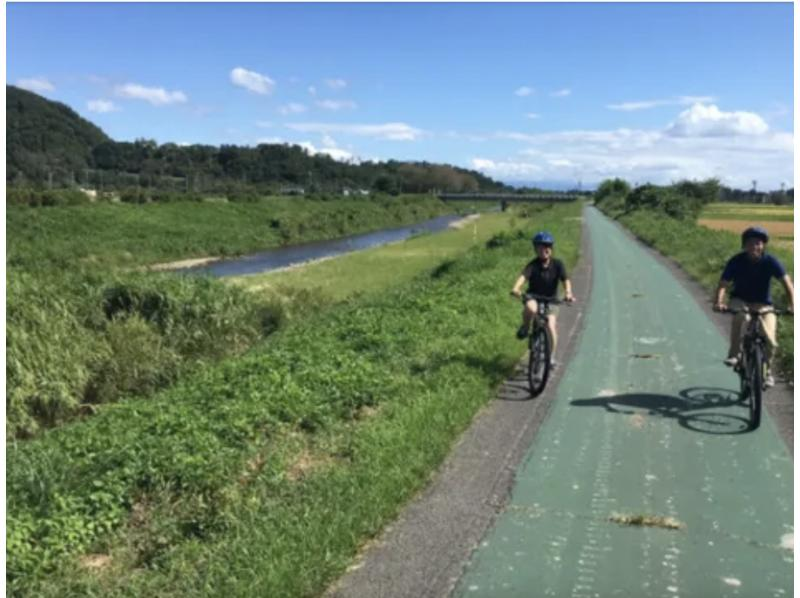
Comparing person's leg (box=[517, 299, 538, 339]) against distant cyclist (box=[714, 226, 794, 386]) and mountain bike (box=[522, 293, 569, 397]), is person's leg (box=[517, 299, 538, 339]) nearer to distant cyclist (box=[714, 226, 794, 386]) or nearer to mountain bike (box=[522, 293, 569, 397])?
mountain bike (box=[522, 293, 569, 397])

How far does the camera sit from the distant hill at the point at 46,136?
97.8 m

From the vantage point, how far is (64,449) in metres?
7.04

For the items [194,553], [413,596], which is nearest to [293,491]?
[194,553]

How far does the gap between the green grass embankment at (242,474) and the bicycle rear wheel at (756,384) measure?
2.70 metres

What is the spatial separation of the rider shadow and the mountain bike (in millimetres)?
509

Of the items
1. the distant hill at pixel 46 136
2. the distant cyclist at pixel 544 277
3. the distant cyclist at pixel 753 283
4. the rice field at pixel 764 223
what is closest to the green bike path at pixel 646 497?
the distant cyclist at pixel 753 283

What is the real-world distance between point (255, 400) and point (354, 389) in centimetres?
109

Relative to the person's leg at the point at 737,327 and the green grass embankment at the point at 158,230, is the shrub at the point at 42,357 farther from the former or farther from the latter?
the green grass embankment at the point at 158,230

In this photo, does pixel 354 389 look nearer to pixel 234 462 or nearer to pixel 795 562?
pixel 234 462

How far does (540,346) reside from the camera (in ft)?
29.0

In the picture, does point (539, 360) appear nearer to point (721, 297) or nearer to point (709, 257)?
point (721, 297)

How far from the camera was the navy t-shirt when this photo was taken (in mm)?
7590

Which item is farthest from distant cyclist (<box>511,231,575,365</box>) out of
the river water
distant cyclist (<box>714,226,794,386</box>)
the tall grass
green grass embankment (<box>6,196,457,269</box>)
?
the river water

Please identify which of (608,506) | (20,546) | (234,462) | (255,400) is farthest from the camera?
(255,400)
